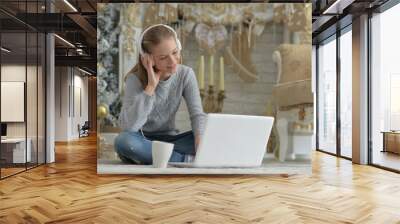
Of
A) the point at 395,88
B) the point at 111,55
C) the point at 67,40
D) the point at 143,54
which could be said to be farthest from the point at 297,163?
the point at 67,40

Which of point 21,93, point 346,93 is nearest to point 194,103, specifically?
point 21,93

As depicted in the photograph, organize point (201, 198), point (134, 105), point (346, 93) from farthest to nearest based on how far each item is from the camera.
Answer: point (346, 93) < point (134, 105) < point (201, 198)

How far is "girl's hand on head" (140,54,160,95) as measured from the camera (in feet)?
21.3

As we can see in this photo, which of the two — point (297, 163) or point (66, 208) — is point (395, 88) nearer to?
point (297, 163)

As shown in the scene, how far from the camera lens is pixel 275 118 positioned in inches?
262

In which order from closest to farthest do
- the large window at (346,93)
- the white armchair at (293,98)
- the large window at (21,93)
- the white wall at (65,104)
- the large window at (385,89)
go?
1. the large window at (21,93)
2. the white armchair at (293,98)
3. the large window at (385,89)
4. the large window at (346,93)
5. the white wall at (65,104)

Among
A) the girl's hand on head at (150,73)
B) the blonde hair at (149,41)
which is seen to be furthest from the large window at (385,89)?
the girl's hand on head at (150,73)

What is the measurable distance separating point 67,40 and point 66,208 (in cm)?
797

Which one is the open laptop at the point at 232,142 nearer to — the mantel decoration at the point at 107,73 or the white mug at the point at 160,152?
the white mug at the point at 160,152

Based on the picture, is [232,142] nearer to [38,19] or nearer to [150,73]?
[150,73]

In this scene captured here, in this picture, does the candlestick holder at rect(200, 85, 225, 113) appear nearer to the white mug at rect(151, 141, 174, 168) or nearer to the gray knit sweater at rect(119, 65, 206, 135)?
the gray knit sweater at rect(119, 65, 206, 135)

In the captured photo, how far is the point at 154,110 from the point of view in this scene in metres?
6.55

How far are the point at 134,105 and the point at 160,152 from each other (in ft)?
2.80

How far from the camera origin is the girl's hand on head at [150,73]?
6.48m
